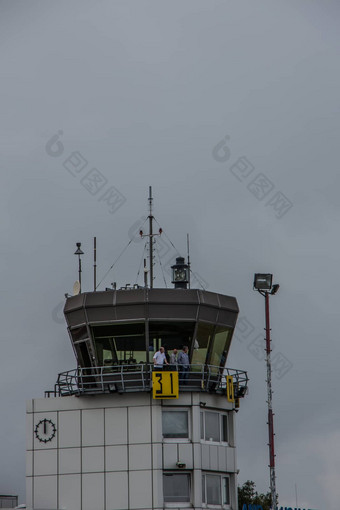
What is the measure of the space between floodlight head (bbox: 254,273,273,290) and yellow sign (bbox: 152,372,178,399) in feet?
25.0

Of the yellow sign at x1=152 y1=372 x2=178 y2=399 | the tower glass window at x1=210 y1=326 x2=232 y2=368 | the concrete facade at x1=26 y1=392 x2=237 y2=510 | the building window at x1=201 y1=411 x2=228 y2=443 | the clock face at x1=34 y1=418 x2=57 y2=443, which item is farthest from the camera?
the tower glass window at x1=210 y1=326 x2=232 y2=368

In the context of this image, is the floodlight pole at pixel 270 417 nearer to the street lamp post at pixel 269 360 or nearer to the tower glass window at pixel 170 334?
the street lamp post at pixel 269 360

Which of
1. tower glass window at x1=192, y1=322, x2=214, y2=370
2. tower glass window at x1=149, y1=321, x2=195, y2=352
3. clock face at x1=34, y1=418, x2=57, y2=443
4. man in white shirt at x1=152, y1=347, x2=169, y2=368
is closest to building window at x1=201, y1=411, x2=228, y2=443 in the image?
tower glass window at x1=192, y1=322, x2=214, y2=370

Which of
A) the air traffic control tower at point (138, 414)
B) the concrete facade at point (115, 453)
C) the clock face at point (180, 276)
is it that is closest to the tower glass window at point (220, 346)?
the air traffic control tower at point (138, 414)

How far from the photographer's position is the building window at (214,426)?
54125mm

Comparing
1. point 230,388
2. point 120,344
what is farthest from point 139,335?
point 230,388

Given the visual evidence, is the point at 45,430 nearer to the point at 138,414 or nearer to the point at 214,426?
the point at 138,414

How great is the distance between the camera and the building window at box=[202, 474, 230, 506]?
53375 millimetres

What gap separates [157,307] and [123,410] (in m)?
5.29

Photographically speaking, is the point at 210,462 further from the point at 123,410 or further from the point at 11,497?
the point at 11,497

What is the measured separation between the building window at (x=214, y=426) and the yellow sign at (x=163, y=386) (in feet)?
7.42

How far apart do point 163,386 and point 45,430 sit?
21.1 ft

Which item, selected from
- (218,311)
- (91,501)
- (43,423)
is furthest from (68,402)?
(218,311)

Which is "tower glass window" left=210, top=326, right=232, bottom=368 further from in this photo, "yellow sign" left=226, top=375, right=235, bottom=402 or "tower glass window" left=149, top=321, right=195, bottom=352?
"tower glass window" left=149, top=321, right=195, bottom=352
